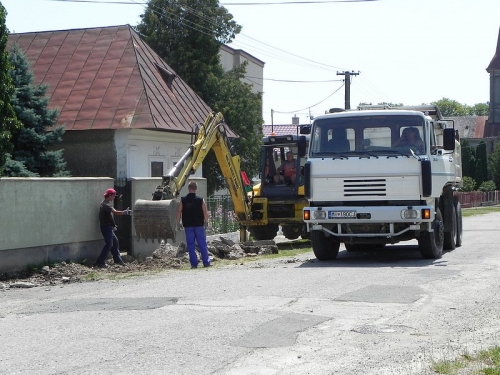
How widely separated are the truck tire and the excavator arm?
29cm

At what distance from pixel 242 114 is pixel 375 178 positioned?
2557cm

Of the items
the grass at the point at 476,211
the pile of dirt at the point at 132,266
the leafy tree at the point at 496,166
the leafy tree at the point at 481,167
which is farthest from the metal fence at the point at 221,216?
the leafy tree at the point at 481,167

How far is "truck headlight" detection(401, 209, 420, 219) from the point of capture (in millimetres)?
15773

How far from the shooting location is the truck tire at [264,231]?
24.4 metres

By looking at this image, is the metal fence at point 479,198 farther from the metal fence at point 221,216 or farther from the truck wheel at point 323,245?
the truck wheel at point 323,245

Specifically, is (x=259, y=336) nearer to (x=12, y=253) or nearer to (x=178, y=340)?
(x=178, y=340)

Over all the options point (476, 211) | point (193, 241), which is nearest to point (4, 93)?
point (193, 241)

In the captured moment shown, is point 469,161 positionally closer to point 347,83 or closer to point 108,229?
point 347,83

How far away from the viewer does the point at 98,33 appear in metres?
31.3

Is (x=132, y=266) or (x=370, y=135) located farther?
(x=132, y=266)

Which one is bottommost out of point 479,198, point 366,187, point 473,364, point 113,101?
point 473,364

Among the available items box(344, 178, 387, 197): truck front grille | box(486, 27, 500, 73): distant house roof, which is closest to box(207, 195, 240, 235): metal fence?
box(344, 178, 387, 197): truck front grille

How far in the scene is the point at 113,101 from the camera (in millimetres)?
27094

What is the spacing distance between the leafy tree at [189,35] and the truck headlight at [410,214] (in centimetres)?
2520
